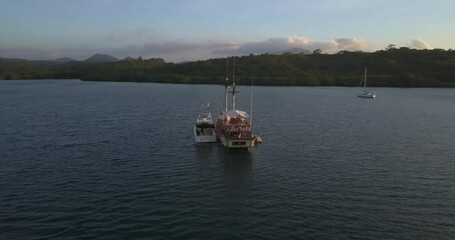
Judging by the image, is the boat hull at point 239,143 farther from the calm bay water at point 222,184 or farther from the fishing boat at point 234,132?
the calm bay water at point 222,184

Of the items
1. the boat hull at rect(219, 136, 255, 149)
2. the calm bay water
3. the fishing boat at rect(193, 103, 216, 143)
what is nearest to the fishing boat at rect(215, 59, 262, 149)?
the boat hull at rect(219, 136, 255, 149)

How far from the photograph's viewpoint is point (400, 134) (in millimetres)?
80562

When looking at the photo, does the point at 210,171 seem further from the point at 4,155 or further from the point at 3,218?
the point at 4,155

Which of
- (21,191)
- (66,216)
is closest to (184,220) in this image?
(66,216)

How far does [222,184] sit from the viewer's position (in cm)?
Answer: 4597

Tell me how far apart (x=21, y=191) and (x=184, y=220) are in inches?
744

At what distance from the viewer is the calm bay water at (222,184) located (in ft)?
111

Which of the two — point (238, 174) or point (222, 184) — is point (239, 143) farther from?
point (222, 184)

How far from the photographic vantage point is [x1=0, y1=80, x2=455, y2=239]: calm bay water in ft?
111

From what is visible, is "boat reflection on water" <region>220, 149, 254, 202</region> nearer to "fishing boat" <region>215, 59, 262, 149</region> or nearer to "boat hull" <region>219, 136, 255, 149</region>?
"boat hull" <region>219, 136, 255, 149</region>

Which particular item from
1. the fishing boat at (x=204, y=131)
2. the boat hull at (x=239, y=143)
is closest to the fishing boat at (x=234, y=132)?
the boat hull at (x=239, y=143)

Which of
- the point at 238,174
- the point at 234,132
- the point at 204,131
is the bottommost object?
the point at 238,174

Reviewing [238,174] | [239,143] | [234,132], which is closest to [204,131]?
[234,132]

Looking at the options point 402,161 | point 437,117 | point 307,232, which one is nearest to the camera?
point 307,232
